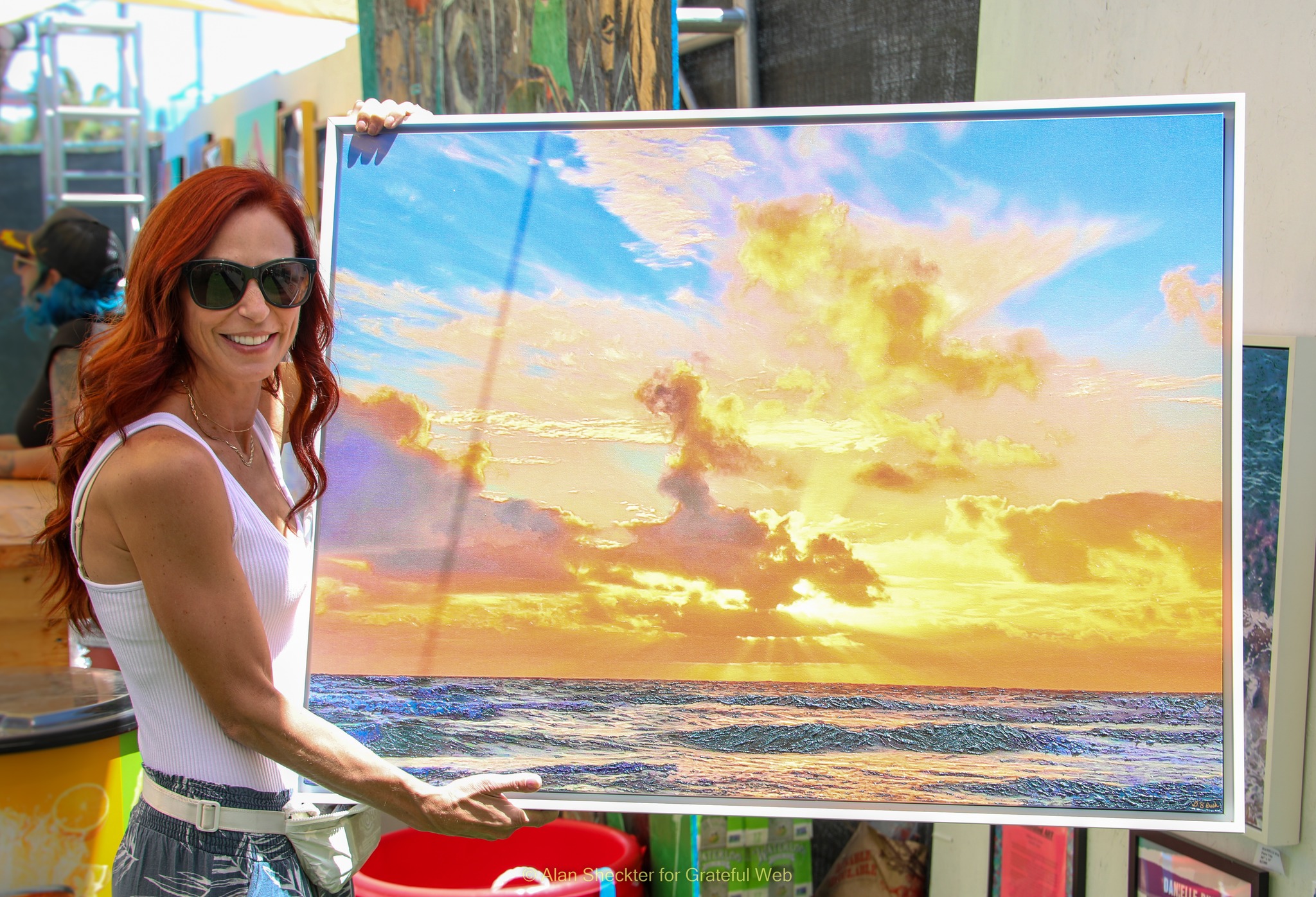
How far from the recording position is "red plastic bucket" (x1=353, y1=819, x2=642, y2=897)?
2.30 metres

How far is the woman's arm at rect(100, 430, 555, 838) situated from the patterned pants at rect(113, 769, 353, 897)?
0.08m

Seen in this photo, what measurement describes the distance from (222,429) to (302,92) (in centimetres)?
520

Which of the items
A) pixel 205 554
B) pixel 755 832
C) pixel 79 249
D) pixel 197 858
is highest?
pixel 79 249

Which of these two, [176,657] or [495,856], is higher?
[176,657]

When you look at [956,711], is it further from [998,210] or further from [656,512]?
[998,210]

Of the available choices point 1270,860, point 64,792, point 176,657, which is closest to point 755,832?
point 1270,860

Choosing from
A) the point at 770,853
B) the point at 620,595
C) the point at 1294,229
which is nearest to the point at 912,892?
the point at 770,853

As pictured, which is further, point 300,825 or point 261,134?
point 261,134

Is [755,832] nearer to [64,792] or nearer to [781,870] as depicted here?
[781,870]

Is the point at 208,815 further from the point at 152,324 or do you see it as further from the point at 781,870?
the point at 781,870

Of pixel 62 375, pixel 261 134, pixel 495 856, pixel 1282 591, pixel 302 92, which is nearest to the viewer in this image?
pixel 1282 591

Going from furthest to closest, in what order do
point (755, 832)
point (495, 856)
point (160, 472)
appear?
point (755, 832) → point (495, 856) → point (160, 472)

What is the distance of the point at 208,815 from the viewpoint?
121cm

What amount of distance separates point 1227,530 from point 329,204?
4.49ft
